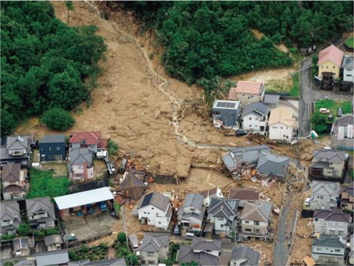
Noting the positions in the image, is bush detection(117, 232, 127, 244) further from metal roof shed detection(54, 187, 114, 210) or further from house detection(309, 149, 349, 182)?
house detection(309, 149, 349, 182)

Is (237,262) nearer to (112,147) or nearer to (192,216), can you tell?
(192,216)

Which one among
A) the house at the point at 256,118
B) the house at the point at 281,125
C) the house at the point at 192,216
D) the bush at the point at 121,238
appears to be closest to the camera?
the bush at the point at 121,238

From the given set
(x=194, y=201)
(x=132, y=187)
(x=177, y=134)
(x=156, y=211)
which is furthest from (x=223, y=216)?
(x=177, y=134)

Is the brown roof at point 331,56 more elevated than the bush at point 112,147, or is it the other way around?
the brown roof at point 331,56

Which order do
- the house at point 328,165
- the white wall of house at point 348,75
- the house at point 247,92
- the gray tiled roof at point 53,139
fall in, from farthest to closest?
the white wall of house at point 348,75 < the house at point 247,92 < the gray tiled roof at point 53,139 < the house at point 328,165

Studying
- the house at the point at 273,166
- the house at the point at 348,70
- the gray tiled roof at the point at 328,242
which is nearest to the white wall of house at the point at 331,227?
the gray tiled roof at the point at 328,242

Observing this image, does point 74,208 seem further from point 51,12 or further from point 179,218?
point 51,12

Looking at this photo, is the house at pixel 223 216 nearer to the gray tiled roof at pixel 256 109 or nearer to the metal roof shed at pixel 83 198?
the metal roof shed at pixel 83 198
